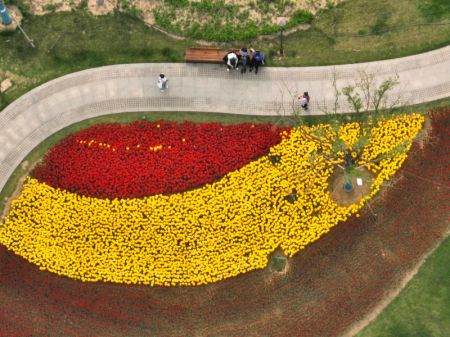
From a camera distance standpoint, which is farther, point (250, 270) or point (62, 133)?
point (62, 133)

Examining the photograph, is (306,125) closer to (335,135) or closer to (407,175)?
(335,135)

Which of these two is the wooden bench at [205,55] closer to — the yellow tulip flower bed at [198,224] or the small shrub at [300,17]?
the small shrub at [300,17]

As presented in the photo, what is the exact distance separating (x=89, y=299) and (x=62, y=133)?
7.88 meters

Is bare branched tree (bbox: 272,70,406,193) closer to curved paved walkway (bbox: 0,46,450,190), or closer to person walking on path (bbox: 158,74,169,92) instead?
curved paved walkway (bbox: 0,46,450,190)

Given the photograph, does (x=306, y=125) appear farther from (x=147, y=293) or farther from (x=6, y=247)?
(x=6, y=247)

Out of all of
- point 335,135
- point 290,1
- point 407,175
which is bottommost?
point 407,175

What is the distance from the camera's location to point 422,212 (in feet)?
83.7

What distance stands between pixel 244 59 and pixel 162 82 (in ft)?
13.1

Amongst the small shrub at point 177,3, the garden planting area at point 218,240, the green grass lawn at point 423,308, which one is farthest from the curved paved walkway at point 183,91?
the green grass lawn at point 423,308

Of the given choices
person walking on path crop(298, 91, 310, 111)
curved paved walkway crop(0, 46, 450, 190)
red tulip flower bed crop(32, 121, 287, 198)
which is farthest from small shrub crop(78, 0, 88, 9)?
person walking on path crop(298, 91, 310, 111)

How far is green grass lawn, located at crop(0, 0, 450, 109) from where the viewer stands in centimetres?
2709

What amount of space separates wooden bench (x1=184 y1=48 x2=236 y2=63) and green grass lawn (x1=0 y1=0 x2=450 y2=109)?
490 millimetres

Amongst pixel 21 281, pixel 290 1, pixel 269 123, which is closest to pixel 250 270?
pixel 269 123

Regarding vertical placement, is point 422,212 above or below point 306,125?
below
